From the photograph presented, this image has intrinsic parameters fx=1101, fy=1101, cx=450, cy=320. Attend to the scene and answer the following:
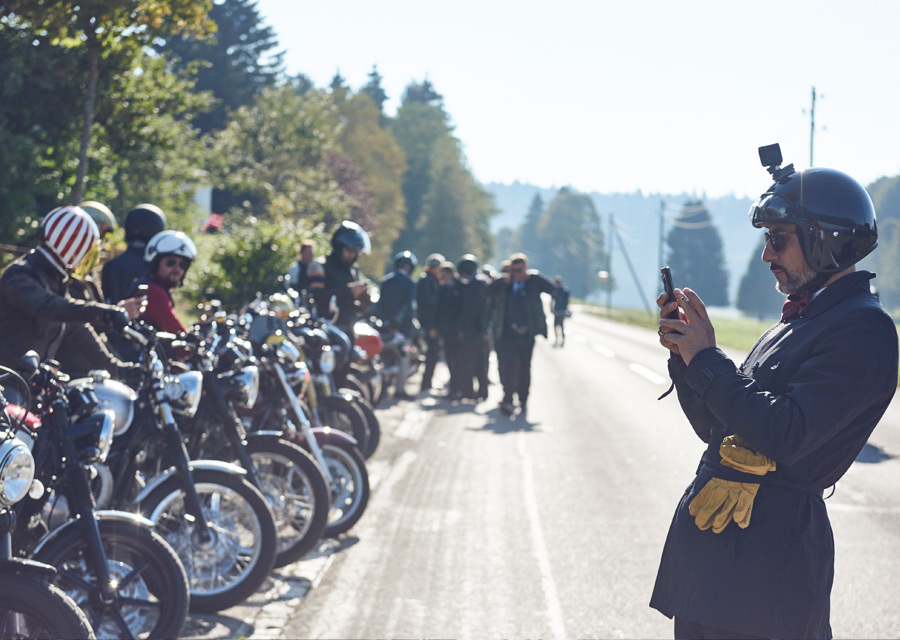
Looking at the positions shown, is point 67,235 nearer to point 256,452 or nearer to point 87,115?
point 256,452

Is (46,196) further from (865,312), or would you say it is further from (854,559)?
(865,312)

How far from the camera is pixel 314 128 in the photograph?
4878 centimetres

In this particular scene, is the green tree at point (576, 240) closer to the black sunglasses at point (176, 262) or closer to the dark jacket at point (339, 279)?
the dark jacket at point (339, 279)

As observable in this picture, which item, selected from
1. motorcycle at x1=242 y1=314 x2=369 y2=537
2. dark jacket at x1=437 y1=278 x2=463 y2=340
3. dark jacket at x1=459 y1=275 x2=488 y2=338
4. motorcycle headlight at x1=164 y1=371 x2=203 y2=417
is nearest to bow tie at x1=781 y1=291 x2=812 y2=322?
motorcycle headlight at x1=164 y1=371 x2=203 y2=417

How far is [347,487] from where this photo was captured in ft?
23.4

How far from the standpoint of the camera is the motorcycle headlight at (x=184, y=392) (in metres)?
5.33

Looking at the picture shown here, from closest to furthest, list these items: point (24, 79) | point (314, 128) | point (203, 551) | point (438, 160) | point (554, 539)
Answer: point (203, 551), point (554, 539), point (24, 79), point (314, 128), point (438, 160)

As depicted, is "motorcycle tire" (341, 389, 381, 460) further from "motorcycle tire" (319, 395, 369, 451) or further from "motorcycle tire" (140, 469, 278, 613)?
"motorcycle tire" (140, 469, 278, 613)

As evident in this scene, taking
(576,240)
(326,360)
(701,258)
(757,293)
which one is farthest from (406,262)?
(576,240)

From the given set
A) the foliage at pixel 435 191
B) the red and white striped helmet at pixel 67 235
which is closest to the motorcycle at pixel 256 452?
the red and white striped helmet at pixel 67 235

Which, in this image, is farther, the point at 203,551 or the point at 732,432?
the point at 203,551

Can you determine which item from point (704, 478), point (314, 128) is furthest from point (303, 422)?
point (314, 128)

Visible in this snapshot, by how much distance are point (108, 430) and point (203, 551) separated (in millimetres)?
1108

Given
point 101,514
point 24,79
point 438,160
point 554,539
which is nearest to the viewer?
point 101,514
